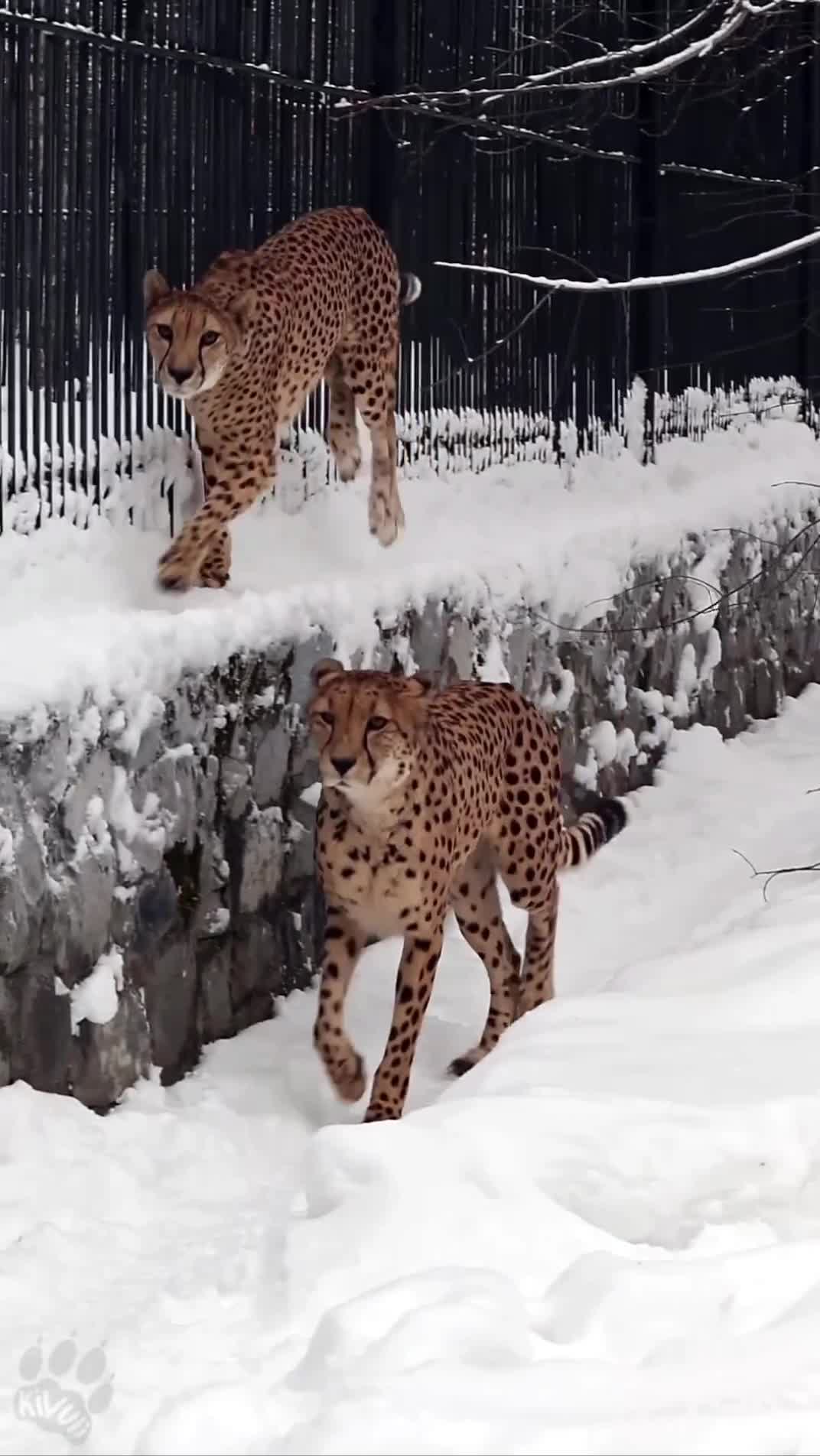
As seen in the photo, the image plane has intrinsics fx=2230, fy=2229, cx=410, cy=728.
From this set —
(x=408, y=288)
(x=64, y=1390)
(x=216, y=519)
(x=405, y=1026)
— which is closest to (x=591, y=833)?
(x=405, y=1026)

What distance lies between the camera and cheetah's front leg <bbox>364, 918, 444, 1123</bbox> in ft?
19.0

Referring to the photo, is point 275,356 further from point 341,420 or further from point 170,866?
point 170,866

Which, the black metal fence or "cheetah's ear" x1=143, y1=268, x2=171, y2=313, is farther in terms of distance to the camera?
"cheetah's ear" x1=143, y1=268, x2=171, y2=313

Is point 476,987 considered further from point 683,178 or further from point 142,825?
point 683,178

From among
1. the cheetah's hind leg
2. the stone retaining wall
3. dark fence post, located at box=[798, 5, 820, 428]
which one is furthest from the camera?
dark fence post, located at box=[798, 5, 820, 428]

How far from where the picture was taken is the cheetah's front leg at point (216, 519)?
6332mm

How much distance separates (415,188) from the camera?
8.23 metres

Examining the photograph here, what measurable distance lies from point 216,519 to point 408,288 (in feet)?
6.09

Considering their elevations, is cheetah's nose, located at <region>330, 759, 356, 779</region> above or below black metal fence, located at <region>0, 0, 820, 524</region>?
below

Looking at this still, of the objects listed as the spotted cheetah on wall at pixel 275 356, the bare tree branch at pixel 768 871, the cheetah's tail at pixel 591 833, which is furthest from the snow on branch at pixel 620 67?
the bare tree branch at pixel 768 871

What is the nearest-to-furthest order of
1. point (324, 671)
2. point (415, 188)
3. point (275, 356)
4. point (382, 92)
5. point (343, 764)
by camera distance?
point (343, 764)
point (324, 671)
point (275, 356)
point (382, 92)
point (415, 188)

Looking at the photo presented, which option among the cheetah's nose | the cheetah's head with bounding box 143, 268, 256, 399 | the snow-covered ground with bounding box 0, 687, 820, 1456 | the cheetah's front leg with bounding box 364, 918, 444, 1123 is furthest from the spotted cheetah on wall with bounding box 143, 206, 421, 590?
the snow-covered ground with bounding box 0, 687, 820, 1456

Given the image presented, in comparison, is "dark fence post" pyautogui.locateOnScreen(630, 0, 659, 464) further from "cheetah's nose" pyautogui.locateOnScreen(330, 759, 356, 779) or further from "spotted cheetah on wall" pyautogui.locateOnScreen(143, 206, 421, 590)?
"cheetah's nose" pyautogui.locateOnScreen(330, 759, 356, 779)

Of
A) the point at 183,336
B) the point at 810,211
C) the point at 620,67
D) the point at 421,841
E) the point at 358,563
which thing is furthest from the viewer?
the point at 810,211
